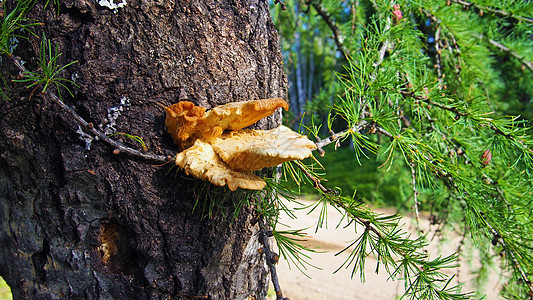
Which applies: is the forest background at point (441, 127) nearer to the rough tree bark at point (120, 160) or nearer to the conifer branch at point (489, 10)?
the conifer branch at point (489, 10)

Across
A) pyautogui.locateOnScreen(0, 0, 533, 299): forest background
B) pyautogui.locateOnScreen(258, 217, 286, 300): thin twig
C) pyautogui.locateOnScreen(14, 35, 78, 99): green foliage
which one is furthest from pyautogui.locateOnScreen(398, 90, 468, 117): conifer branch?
pyautogui.locateOnScreen(14, 35, 78, 99): green foliage

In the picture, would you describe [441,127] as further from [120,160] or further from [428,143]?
[120,160]

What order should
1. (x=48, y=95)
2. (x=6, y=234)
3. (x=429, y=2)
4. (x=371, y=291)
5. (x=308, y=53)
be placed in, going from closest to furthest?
1. (x=48, y=95)
2. (x=6, y=234)
3. (x=429, y=2)
4. (x=371, y=291)
5. (x=308, y=53)

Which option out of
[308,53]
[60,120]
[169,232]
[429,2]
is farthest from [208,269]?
[308,53]

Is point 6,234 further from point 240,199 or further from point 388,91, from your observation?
point 388,91

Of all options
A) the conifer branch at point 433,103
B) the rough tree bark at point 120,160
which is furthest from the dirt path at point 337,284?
the rough tree bark at point 120,160
